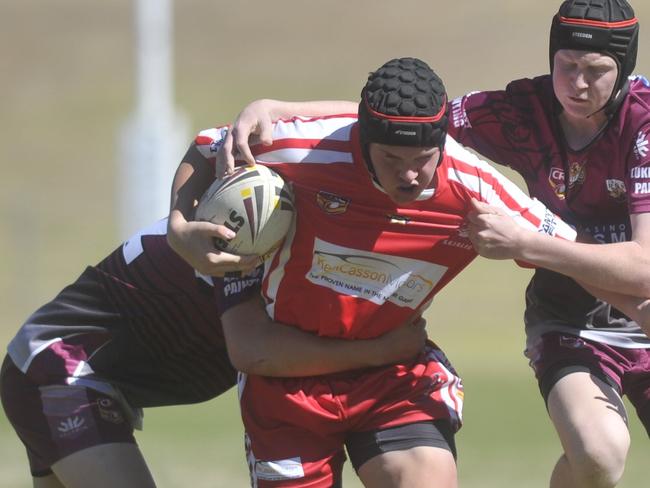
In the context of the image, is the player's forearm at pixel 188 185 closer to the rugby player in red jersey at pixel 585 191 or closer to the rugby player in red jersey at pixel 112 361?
the rugby player in red jersey at pixel 112 361

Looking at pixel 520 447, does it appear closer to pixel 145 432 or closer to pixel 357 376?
pixel 145 432

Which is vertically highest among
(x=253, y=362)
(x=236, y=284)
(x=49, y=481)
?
(x=236, y=284)

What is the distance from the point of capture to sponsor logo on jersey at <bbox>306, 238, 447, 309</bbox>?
539 centimetres

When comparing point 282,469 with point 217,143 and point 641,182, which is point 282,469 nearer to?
point 217,143

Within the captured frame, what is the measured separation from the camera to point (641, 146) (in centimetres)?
574

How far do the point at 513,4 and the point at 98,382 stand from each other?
43.8 m

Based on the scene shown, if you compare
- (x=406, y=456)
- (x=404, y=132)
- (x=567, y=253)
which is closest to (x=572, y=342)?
(x=567, y=253)

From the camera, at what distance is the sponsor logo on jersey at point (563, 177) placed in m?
5.95

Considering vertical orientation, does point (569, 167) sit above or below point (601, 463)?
above

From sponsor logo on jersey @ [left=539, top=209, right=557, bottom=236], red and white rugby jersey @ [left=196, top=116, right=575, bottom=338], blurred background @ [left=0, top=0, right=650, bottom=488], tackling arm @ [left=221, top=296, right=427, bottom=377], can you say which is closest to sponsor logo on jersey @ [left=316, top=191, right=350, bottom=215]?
red and white rugby jersey @ [left=196, top=116, right=575, bottom=338]

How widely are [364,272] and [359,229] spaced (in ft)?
0.56

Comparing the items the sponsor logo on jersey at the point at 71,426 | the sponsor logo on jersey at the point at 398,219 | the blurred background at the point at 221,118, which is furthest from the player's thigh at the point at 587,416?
the blurred background at the point at 221,118

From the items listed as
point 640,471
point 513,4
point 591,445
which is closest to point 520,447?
point 640,471

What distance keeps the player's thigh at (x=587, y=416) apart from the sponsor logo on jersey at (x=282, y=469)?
1.17 metres
